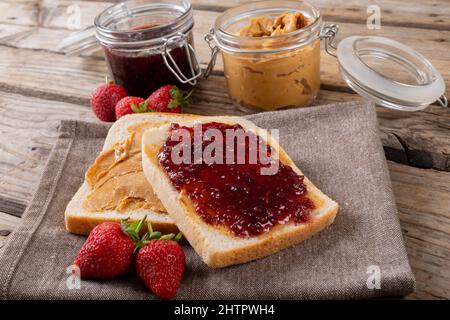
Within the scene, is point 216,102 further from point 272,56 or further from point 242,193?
point 242,193

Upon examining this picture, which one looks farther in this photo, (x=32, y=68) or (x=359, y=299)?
(x=32, y=68)

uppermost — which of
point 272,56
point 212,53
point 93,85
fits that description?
point 272,56

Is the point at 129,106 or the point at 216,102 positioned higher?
the point at 129,106

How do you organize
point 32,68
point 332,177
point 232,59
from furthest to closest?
point 32,68 < point 232,59 < point 332,177

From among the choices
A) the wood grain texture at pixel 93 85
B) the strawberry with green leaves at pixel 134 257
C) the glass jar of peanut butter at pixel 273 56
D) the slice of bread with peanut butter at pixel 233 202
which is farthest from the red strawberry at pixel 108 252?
the wood grain texture at pixel 93 85

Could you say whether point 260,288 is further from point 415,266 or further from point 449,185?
point 449,185

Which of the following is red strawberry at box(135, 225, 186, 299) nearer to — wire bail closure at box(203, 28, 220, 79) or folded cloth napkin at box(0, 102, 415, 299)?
folded cloth napkin at box(0, 102, 415, 299)

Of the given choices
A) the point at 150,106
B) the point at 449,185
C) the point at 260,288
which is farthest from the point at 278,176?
the point at 150,106

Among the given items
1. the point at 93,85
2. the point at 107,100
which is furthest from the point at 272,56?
the point at 93,85

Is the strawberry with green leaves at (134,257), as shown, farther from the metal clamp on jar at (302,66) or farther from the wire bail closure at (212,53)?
the wire bail closure at (212,53)
